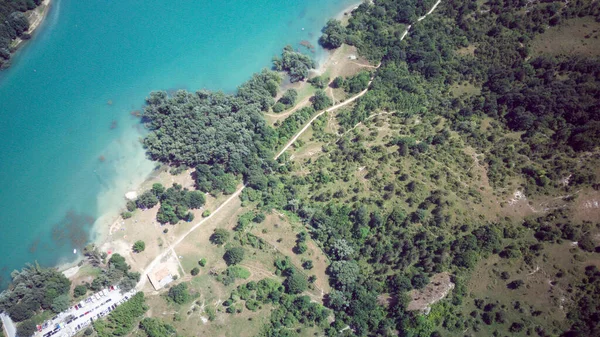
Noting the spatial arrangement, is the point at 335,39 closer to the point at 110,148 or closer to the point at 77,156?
the point at 110,148

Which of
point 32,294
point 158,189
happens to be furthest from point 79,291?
point 158,189

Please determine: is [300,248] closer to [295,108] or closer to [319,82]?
[295,108]

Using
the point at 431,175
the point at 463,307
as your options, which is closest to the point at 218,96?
the point at 431,175

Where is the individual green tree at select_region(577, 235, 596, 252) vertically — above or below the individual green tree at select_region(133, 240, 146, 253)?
below

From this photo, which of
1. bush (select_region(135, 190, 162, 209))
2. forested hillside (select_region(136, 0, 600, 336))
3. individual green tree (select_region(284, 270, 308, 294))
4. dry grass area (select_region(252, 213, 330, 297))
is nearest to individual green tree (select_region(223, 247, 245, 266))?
forested hillside (select_region(136, 0, 600, 336))

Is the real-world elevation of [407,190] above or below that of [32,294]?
below

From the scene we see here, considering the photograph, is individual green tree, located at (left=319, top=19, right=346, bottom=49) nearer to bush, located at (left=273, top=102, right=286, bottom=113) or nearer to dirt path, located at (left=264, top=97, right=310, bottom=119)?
dirt path, located at (left=264, top=97, right=310, bottom=119)
